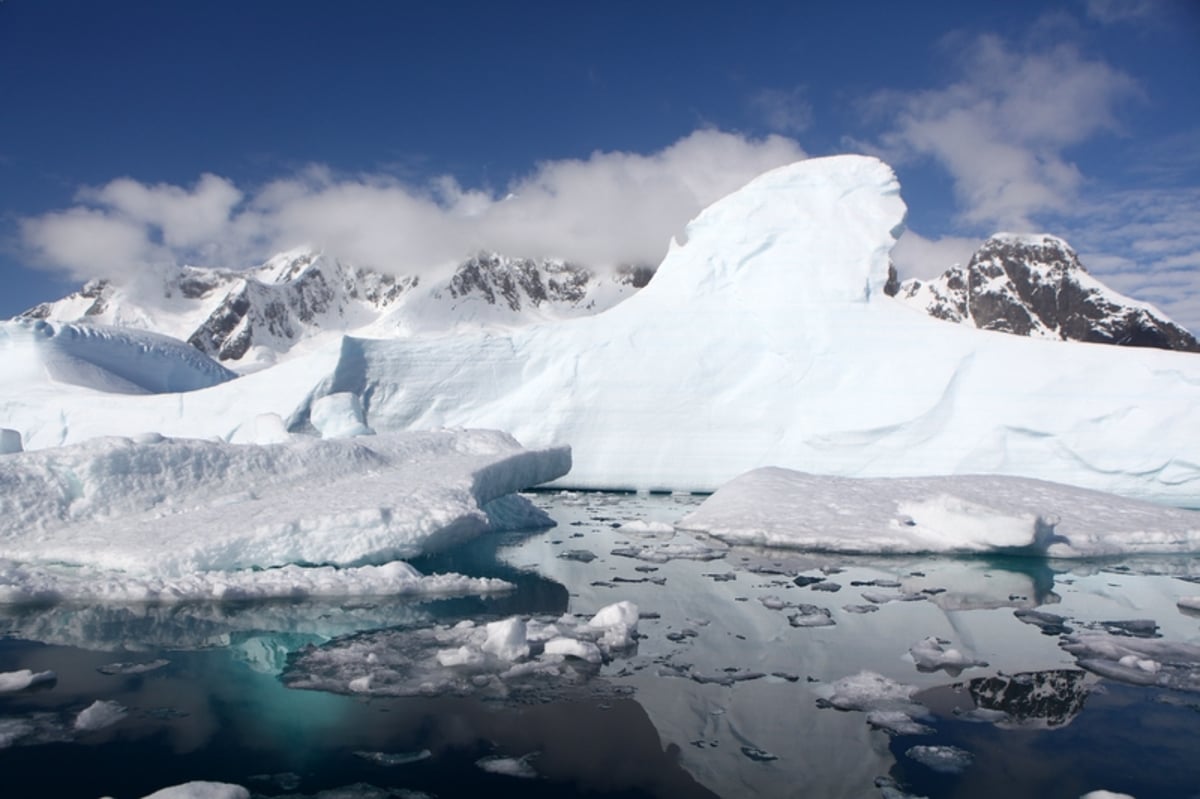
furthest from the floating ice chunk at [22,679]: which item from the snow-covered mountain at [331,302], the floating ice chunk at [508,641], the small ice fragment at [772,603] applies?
the snow-covered mountain at [331,302]

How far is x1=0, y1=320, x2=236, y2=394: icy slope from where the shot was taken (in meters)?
17.5

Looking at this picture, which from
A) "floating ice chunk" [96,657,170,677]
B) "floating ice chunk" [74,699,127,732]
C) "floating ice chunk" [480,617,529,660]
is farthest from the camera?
"floating ice chunk" [480,617,529,660]

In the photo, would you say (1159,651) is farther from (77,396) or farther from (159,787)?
(77,396)

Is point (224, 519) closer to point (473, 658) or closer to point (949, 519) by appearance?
point (473, 658)

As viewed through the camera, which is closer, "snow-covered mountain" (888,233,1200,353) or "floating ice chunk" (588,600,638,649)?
"floating ice chunk" (588,600,638,649)

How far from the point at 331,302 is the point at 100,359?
291 ft

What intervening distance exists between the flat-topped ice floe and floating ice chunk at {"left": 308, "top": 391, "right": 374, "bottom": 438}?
575 cm

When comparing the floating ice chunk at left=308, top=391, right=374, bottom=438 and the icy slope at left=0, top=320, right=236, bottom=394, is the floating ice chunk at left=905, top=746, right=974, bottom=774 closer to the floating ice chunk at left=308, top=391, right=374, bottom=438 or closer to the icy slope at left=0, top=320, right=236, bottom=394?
the floating ice chunk at left=308, top=391, right=374, bottom=438

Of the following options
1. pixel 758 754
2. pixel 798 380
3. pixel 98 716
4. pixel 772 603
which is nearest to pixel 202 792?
pixel 98 716

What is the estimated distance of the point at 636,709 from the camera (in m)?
4.24

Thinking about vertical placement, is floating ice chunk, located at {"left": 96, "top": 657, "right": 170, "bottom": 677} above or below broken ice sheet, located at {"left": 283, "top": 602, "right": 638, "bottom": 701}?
below

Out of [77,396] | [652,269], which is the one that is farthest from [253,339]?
[77,396]

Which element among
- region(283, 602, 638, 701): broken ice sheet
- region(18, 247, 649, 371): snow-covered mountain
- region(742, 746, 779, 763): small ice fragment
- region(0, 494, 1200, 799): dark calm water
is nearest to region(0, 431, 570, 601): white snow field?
region(0, 494, 1200, 799): dark calm water

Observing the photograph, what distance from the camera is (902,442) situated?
14.0 metres
